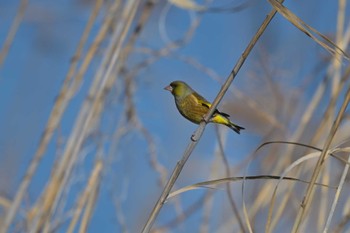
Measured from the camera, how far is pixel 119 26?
119 cm

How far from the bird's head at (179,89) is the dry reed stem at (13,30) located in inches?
19.5

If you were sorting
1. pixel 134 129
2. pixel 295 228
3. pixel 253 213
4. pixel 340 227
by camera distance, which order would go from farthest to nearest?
pixel 134 129, pixel 253 213, pixel 340 227, pixel 295 228

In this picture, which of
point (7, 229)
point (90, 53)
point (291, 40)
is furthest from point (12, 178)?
point (291, 40)

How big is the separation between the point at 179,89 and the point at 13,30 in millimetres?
523

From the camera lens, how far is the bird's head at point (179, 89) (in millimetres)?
952

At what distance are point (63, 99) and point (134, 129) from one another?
0.87 ft

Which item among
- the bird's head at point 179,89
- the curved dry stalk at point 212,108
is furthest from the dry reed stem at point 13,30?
the curved dry stalk at point 212,108

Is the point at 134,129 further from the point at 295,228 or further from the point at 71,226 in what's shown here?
the point at 295,228

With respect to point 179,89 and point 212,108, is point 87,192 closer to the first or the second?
point 179,89

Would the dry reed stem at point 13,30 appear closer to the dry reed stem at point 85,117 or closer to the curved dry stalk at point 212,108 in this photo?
the dry reed stem at point 85,117

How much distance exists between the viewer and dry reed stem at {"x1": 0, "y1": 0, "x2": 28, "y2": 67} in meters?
1.30

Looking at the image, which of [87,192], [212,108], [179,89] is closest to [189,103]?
[179,89]

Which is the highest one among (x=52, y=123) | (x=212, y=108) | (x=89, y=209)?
(x=212, y=108)

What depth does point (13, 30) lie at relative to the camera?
51.4 inches
